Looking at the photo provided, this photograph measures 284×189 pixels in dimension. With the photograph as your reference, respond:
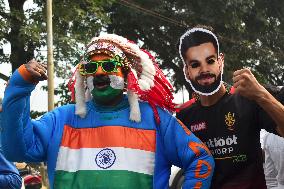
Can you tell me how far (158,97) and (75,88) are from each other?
1.70ft

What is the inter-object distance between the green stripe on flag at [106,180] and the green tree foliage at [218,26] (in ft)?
43.9

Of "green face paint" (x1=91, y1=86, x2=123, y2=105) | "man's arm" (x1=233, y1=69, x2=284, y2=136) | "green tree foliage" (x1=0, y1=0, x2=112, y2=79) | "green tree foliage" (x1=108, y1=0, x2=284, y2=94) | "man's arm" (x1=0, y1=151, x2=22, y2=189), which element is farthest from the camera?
"green tree foliage" (x1=108, y1=0, x2=284, y2=94)

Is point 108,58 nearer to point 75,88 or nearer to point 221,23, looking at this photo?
point 75,88

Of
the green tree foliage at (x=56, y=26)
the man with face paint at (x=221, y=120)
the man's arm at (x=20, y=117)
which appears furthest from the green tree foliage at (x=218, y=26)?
the man's arm at (x=20, y=117)

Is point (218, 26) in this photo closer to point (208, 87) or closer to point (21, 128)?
point (208, 87)

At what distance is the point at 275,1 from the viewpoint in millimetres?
19484

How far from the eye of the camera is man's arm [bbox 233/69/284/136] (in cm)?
267

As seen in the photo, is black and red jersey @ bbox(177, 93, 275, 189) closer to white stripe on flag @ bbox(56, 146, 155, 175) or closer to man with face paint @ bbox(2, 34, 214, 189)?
man with face paint @ bbox(2, 34, 214, 189)

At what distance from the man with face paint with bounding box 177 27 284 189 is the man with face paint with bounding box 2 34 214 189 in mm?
110

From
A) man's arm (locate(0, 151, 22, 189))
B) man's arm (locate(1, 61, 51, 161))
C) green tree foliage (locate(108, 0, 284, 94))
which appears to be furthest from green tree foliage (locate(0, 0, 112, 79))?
man's arm (locate(1, 61, 51, 161))

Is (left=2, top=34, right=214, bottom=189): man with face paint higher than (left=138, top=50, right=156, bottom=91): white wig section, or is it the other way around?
(left=138, top=50, right=156, bottom=91): white wig section

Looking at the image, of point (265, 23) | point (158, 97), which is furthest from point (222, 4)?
point (158, 97)

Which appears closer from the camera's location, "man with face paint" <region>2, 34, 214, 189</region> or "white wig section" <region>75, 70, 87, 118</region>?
"man with face paint" <region>2, 34, 214, 189</region>

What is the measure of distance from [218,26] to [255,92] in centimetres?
1481
